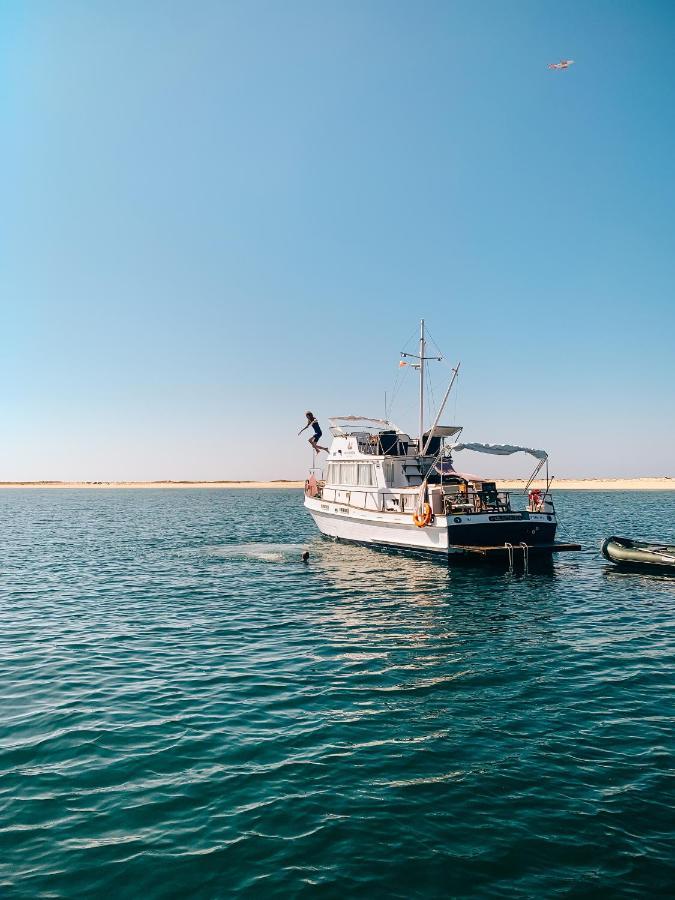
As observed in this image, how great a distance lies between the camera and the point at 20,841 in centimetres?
724

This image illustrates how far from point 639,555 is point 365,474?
16.8 m

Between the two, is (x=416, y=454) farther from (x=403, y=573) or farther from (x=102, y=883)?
(x=102, y=883)

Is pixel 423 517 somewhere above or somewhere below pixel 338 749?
above

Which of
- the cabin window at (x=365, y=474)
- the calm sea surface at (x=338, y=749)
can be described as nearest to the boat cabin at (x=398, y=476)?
the cabin window at (x=365, y=474)

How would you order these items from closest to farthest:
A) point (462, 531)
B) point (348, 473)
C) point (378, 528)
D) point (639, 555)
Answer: point (639, 555) < point (462, 531) < point (378, 528) < point (348, 473)

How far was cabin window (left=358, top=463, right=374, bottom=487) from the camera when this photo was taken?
38.5 m

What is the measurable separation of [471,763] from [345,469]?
32.5 m

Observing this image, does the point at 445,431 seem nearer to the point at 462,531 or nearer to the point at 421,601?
the point at 462,531

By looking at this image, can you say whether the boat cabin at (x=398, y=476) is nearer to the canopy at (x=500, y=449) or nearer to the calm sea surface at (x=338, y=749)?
the canopy at (x=500, y=449)

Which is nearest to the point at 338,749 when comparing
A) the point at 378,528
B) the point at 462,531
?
the point at 462,531

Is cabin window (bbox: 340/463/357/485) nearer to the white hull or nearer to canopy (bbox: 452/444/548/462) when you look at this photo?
the white hull

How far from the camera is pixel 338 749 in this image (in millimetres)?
9656

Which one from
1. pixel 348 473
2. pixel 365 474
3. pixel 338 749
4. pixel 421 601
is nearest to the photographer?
pixel 338 749

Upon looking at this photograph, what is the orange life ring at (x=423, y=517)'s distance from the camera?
100 feet
